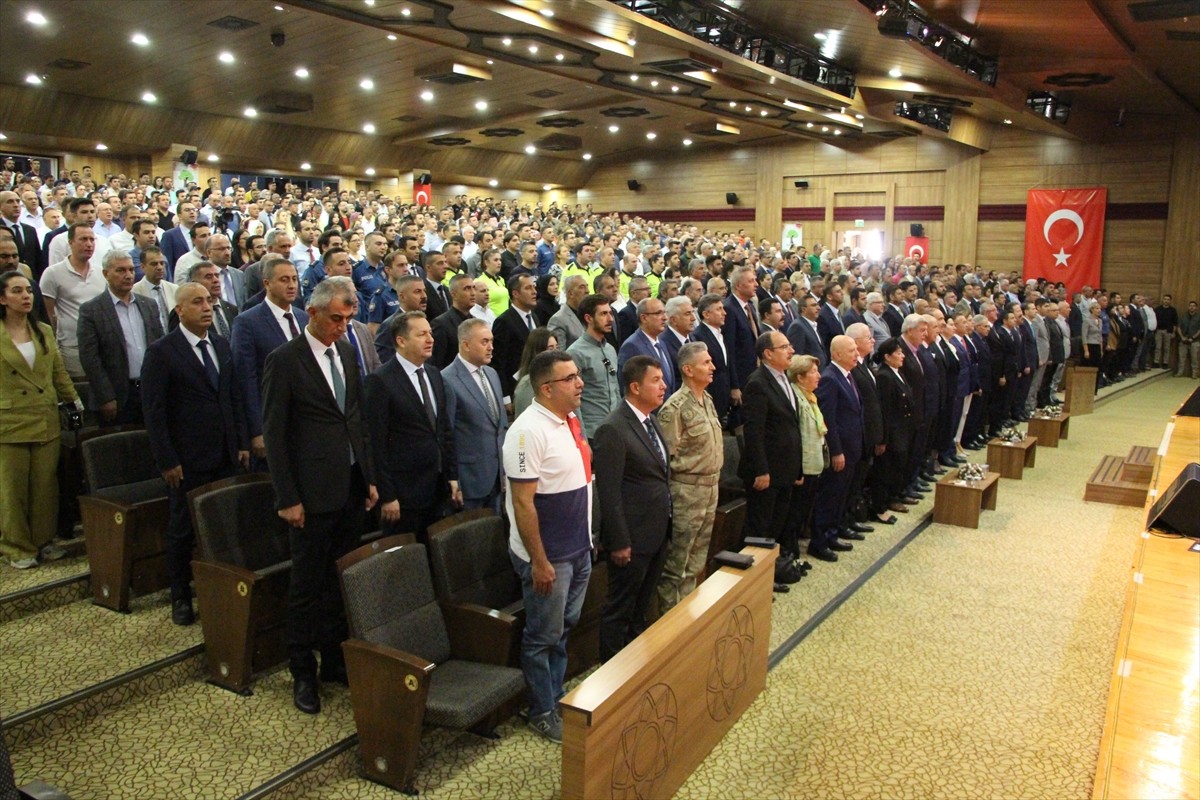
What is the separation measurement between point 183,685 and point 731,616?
211 centimetres

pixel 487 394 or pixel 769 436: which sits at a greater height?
pixel 487 394

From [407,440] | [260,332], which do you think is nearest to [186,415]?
[260,332]

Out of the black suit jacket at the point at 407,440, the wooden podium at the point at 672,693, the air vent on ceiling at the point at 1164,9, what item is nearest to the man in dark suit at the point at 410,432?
the black suit jacket at the point at 407,440

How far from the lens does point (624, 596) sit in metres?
3.46

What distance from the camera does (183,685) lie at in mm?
3277

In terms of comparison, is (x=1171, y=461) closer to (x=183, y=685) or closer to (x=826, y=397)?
(x=826, y=397)

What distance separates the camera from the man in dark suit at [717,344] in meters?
5.32

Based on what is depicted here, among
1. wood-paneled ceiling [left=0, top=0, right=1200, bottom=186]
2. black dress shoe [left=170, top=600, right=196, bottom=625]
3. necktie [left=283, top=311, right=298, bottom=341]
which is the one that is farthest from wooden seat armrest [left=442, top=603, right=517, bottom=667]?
wood-paneled ceiling [left=0, top=0, right=1200, bottom=186]

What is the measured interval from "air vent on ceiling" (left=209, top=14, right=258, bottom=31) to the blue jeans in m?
9.11

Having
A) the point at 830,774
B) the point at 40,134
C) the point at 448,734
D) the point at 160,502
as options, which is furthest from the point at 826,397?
the point at 40,134

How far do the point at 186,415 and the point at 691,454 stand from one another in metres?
2.15

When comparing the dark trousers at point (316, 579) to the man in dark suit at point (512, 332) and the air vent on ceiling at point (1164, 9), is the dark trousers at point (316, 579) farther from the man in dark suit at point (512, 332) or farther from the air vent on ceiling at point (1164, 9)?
the air vent on ceiling at point (1164, 9)

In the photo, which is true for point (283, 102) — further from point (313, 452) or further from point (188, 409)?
point (313, 452)

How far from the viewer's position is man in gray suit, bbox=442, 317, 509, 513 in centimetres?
364
